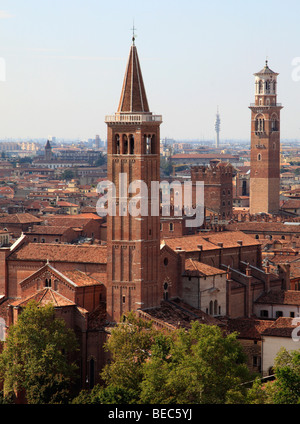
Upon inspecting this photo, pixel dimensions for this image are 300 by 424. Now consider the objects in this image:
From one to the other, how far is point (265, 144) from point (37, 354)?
42.8 m

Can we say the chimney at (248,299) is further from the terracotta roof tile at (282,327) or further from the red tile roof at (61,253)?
the red tile roof at (61,253)

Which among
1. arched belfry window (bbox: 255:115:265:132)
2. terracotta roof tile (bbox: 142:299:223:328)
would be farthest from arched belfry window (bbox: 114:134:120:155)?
arched belfry window (bbox: 255:115:265:132)

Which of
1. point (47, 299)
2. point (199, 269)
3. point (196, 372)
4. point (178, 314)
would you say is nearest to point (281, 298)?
point (199, 269)

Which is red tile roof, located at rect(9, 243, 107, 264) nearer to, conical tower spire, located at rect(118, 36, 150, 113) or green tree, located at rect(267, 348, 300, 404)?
conical tower spire, located at rect(118, 36, 150, 113)

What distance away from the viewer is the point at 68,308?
36.7 metres

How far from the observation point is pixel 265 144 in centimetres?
7519

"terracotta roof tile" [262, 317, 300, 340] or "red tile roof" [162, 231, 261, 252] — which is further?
"red tile roof" [162, 231, 261, 252]

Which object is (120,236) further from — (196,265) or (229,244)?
(229,244)

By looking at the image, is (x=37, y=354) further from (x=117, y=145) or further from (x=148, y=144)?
(x=148, y=144)

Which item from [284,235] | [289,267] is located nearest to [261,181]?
[284,235]

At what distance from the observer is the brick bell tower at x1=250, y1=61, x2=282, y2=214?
73.6 m

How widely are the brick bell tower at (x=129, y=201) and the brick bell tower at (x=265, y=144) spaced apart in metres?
36.8

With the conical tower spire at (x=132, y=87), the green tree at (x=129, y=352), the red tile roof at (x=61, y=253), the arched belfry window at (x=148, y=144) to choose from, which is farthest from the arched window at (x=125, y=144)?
the green tree at (x=129, y=352)

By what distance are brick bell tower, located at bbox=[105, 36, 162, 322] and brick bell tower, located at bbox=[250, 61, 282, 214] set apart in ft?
121
